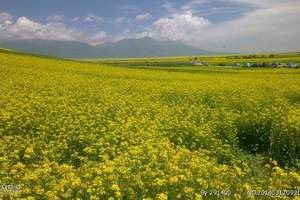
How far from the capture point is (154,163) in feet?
24.6

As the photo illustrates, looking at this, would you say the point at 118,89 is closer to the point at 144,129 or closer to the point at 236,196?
the point at 144,129

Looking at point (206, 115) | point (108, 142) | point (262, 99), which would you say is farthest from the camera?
point (262, 99)

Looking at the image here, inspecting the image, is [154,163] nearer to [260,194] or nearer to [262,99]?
[260,194]

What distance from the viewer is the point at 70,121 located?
1085 cm

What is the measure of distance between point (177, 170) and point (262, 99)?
469 inches

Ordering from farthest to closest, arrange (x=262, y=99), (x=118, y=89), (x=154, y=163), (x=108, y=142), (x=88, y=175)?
(x=118, y=89) < (x=262, y=99) < (x=108, y=142) < (x=154, y=163) < (x=88, y=175)

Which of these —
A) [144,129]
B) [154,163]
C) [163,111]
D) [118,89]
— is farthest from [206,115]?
[118,89]

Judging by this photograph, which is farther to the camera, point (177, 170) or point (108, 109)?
point (108, 109)

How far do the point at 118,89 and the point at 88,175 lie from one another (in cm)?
1521

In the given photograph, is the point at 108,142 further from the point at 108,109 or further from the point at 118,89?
the point at 118,89

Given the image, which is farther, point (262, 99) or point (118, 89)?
point (118, 89)

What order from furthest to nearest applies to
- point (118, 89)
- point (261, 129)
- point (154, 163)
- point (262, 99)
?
point (118, 89) < point (262, 99) < point (261, 129) < point (154, 163)

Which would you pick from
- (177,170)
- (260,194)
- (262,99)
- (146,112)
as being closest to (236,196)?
(260,194)

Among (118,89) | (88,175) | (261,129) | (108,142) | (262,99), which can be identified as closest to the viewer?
(88,175)
